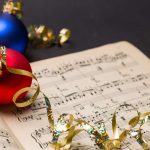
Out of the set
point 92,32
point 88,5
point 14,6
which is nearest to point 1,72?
point 14,6

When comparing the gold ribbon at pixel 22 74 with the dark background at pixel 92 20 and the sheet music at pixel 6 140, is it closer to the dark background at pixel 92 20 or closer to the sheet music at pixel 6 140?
the sheet music at pixel 6 140

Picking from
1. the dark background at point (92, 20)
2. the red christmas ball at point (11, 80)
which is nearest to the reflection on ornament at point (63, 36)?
the dark background at point (92, 20)

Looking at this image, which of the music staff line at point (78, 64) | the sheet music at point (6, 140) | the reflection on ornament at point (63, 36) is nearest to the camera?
the sheet music at point (6, 140)

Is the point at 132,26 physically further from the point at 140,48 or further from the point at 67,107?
the point at 67,107

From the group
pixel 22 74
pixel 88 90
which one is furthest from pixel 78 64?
pixel 22 74

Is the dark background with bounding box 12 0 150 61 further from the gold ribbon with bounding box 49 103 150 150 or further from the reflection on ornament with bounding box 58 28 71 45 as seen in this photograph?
the gold ribbon with bounding box 49 103 150 150

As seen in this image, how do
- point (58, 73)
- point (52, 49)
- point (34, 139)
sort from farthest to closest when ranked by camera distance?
point (52, 49) → point (58, 73) → point (34, 139)
